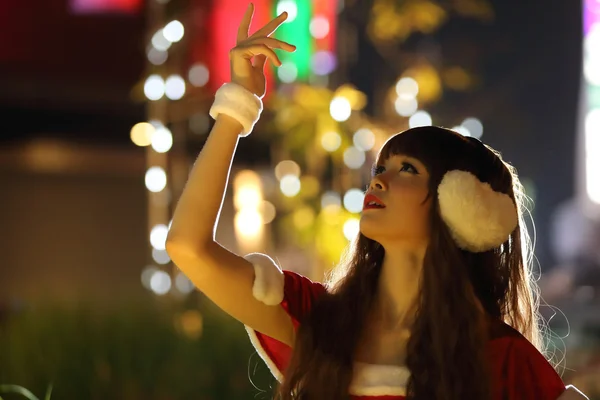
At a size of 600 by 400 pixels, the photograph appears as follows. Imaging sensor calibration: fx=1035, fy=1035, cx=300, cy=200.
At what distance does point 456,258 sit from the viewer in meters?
2.18

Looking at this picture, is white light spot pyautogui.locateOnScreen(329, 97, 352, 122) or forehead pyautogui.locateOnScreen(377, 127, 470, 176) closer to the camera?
forehead pyautogui.locateOnScreen(377, 127, 470, 176)

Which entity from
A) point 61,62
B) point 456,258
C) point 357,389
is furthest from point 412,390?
point 61,62

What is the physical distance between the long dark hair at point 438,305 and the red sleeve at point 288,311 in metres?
0.03

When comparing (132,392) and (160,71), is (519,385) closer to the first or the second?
(132,392)

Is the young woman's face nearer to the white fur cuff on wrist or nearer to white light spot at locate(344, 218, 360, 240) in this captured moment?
the white fur cuff on wrist

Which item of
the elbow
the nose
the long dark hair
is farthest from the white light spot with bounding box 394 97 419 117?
the elbow

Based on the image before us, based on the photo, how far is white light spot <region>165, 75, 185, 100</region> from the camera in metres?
6.08

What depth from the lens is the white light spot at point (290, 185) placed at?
599 cm

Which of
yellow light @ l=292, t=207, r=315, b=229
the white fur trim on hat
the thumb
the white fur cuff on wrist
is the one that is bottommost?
yellow light @ l=292, t=207, r=315, b=229

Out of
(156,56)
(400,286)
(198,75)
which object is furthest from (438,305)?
(198,75)

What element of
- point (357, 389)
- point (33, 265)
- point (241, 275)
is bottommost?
point (33, 265)

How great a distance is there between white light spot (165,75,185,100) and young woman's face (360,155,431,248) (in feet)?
13.1

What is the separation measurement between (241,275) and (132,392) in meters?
1.75

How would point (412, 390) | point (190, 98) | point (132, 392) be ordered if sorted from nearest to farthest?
point (412, 390) → point (132, 392) → point (190, 98)
